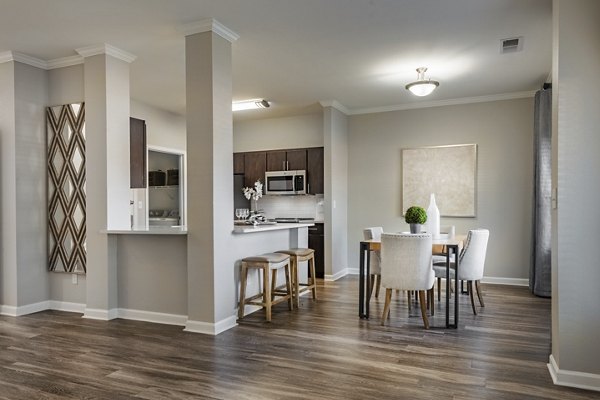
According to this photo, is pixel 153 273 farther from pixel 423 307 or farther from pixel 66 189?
pixel 423 307

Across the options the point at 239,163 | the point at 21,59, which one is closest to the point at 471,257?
the point at 239,163

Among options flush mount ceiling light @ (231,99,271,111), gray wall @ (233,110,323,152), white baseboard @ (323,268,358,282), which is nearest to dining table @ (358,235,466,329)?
white baseboard @ (323,268,358,282)

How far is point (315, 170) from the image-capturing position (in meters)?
6.94

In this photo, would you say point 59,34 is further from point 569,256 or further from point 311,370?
point 569,256

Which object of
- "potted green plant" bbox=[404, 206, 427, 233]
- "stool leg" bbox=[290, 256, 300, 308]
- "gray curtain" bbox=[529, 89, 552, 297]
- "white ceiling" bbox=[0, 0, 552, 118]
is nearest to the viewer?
"white ceiling" bbox=[0, 0, 552, 118]

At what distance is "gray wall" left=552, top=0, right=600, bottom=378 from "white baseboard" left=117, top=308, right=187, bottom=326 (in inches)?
118

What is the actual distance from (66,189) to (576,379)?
4692 mm

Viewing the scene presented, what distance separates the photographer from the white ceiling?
3.32 m

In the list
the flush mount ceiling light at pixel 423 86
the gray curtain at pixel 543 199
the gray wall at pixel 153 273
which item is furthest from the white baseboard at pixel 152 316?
the gray curtain at pixel 543 199

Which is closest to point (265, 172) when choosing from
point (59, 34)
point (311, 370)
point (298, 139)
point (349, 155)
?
point (298, 139)

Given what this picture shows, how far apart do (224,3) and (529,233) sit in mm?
4925

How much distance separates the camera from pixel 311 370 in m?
2.85

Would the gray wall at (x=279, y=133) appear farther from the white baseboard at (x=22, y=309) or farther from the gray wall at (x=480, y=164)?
the white baseboard at (x=22, y=309)

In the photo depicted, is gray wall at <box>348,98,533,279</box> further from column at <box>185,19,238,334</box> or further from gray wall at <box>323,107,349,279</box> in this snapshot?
column at <box>185,19,238,334</box>
